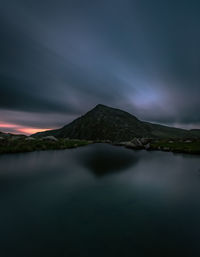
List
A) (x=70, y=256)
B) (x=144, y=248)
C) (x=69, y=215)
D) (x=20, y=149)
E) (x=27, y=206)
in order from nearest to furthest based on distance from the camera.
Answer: (x=70, y=256), (x=144, y=248), (x=69, y=215), (x=27, y=206), (x=20, y=149)

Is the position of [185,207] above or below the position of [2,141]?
below

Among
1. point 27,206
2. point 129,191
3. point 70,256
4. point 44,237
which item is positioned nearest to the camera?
point 70,256

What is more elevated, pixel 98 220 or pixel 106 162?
pixel 98 220

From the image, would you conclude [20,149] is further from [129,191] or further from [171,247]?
[171,247]

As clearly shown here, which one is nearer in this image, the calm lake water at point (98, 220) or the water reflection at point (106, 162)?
the calm lake water at point (98, 220)

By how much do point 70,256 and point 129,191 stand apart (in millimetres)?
8267

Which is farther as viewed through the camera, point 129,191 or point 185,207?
point 129,191

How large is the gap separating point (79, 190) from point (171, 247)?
27.8 feet

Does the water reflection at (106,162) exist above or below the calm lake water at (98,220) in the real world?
below

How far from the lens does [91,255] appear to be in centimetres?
484

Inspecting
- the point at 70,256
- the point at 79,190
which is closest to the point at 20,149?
the point at 79,190

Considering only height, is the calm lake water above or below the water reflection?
above

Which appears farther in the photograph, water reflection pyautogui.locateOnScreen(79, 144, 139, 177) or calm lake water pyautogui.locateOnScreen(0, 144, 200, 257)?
water reflection pyautogui.locateOnScreen(79, 144, 139, 177)

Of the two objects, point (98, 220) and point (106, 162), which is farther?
point (106, 162)
